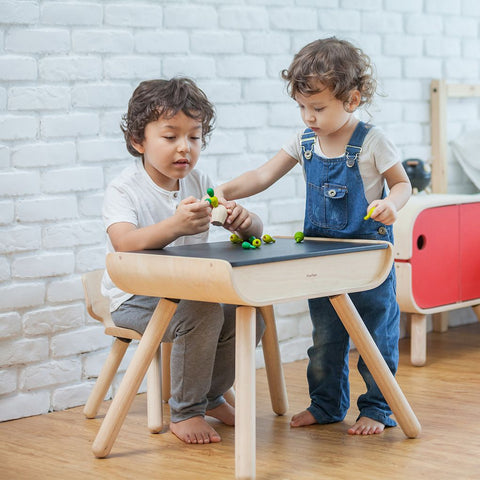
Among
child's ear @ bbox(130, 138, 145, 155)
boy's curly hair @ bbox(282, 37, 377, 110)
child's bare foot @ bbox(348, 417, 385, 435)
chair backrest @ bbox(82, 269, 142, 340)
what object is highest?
boy's curly hair @ bbox(282, 37, 377, 110)

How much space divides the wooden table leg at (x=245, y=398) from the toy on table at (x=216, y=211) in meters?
0.26

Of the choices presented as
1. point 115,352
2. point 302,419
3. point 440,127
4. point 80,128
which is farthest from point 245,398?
point 440,127

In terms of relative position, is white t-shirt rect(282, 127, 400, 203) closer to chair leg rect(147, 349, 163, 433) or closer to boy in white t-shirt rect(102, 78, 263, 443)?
boy in white t-shirt rect(102, 78, 263, 443)

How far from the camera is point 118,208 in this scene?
208 cm

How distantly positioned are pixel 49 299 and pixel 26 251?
0.14 meters

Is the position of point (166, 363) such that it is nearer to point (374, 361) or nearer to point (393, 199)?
point (374, 361)

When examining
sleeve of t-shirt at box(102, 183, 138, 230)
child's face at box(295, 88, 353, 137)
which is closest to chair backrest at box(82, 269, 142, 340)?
sleeve of t-shirt at box(102, 183, 138, 230)

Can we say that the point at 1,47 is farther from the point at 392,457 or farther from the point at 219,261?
the point at 392,457

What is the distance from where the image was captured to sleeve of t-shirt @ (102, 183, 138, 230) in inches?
80.9

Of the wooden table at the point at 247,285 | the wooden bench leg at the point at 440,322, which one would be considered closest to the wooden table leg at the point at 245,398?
the wooden table at the point at 247,285

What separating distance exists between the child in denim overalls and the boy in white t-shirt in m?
0.14

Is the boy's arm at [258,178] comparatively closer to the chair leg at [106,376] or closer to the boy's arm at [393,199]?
the boy's arm at [393,199]

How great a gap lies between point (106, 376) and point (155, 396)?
0.18m

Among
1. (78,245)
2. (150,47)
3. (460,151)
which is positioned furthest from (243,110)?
(460,151)
